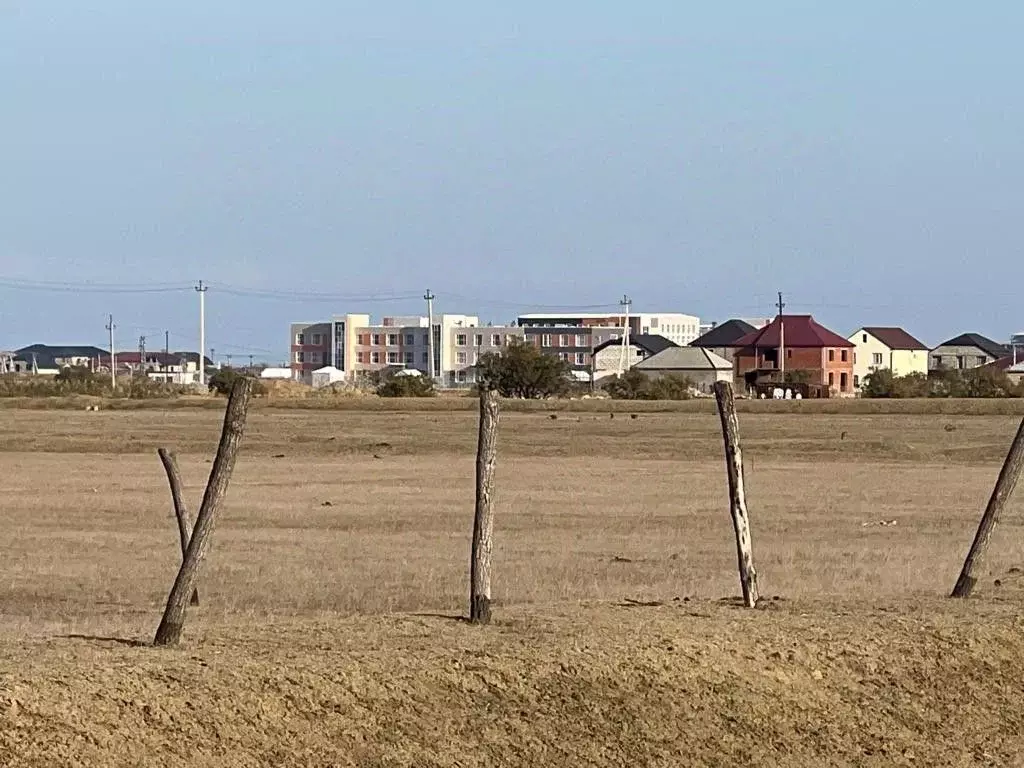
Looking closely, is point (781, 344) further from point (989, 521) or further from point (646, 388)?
point (989, 521)

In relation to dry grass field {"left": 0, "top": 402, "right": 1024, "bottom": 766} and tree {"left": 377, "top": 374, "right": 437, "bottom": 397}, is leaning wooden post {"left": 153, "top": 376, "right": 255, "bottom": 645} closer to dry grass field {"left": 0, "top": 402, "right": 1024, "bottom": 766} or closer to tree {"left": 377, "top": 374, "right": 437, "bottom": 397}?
dry grass field {"left": 0, "top": 402, "right": 1024, "bottom": 766}

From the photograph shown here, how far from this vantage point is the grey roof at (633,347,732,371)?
15588 cm

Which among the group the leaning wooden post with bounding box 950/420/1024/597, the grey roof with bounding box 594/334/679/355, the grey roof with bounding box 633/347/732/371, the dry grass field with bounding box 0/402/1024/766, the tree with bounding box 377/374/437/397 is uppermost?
the grey roof with bounding box 594/334/679/355

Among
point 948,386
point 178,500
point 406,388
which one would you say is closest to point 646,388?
point 406,388

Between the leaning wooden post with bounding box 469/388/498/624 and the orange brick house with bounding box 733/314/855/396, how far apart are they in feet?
441

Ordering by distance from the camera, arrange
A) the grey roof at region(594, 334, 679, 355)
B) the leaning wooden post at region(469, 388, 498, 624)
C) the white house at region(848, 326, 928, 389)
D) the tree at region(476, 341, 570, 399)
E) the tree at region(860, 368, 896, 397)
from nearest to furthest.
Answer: the leaning wooden post at region(469, 388, 498, 624) → the tree at region(860, 368, 896, 397) → the tree at region(476, 341, 570, 399) → the white house at region(848, 326, 928, 389) → the grey roof at region(594, 334, 679, 355)

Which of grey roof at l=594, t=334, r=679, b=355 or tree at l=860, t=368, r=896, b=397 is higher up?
grey roof at l=594, t=334, r=679, b=355

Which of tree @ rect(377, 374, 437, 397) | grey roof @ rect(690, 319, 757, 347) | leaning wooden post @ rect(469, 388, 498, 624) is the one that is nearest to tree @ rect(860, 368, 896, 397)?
tree @ rect(377, 374, 437, 397)

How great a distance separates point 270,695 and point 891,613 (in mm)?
6343

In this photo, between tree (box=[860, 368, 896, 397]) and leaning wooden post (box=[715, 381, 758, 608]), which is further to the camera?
tree (box=[860, 368, 896, 397])

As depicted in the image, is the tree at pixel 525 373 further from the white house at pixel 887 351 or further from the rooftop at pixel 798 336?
the white house at pixel 887 351

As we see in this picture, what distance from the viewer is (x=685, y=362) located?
157m

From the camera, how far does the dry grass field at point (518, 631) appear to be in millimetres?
9898

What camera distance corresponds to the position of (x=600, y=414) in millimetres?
80750
